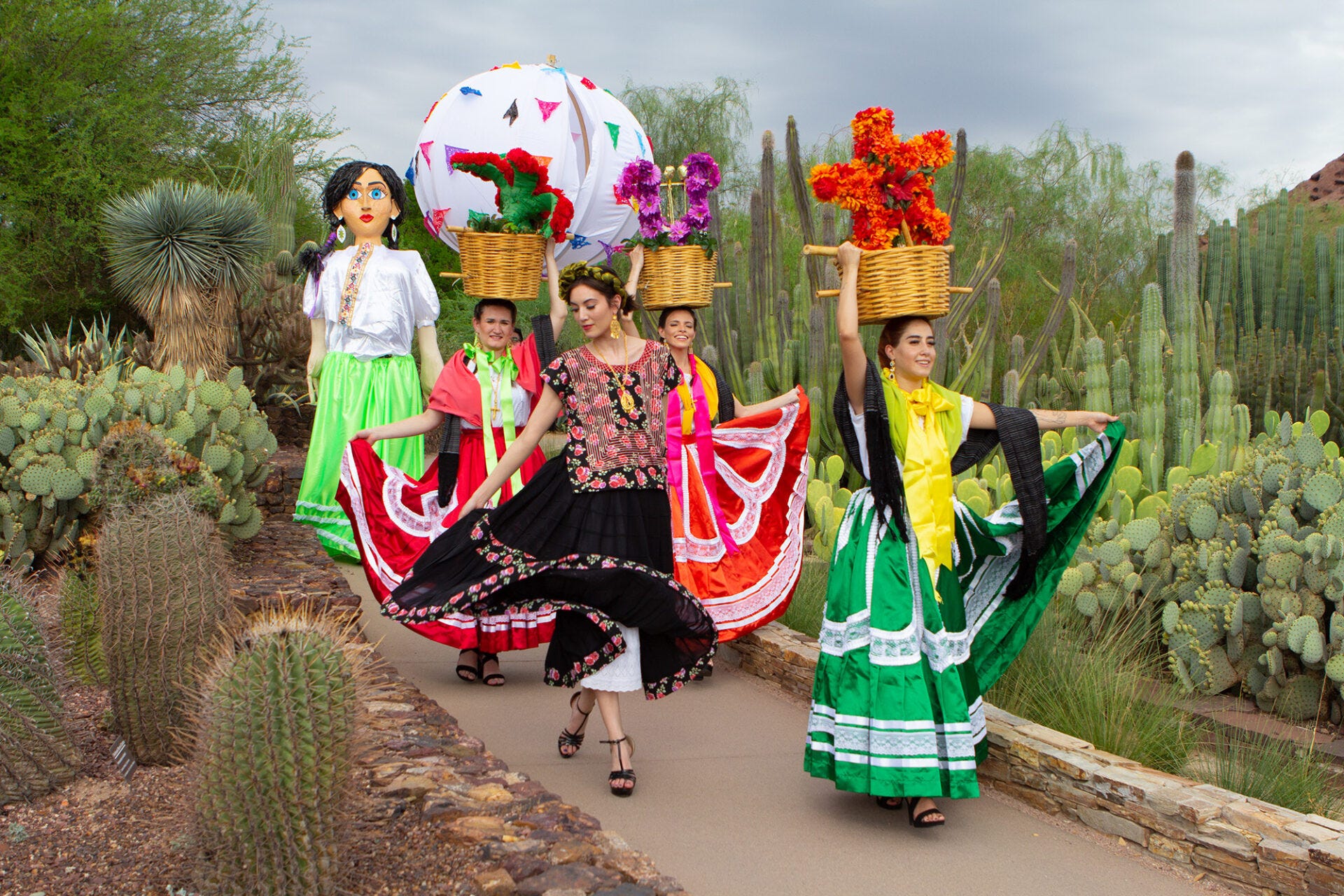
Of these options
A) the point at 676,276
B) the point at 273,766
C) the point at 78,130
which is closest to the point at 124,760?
the point at 273,766

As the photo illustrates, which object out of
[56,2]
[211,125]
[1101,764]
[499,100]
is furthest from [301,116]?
[1101,764]

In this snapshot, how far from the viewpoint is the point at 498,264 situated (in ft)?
18.4

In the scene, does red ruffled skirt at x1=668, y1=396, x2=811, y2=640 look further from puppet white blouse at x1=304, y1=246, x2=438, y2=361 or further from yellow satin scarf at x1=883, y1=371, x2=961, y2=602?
puppet white blouse at x1=304, y1=246, x2=438, y2=361

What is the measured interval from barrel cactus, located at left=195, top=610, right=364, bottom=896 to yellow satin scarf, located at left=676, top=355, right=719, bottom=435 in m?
3.17

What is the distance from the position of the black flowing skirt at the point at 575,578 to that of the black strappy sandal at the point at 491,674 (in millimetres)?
1119

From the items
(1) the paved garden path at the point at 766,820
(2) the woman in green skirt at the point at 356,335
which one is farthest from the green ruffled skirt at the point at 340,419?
(1) the paved garden path at the point at 766,820

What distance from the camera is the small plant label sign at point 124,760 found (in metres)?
3.61

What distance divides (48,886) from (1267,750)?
356cm

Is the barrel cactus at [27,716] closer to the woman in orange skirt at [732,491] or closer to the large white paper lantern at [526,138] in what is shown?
the woman in orange skirt at [732,491]

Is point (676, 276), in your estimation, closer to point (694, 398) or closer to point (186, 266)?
point (694, 398)

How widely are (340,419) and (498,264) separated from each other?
1.73 m

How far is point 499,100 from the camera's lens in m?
9.17

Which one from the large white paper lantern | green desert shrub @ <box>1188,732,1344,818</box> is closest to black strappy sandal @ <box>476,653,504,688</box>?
green desert shrub @ <box>1188,732,1344,818</box>

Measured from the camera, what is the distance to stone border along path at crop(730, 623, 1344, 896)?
3219 millimetres
